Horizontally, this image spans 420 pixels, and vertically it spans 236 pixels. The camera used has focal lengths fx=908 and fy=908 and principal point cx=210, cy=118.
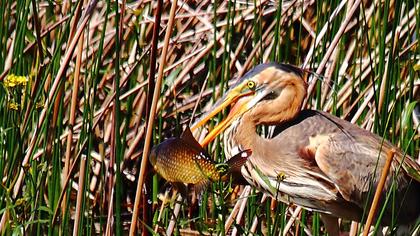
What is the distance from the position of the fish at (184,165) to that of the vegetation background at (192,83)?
0.47 metres

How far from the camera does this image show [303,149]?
301 centimetres

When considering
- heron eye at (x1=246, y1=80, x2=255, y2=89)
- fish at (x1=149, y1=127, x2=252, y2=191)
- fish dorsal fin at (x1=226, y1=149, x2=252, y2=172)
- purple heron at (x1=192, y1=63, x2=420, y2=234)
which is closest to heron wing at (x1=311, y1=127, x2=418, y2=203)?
purple heron at (x1=192, y1=63, x2=420, y2=234)

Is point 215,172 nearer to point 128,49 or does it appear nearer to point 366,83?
point 366,83

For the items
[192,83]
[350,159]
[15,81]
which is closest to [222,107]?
[350,159]

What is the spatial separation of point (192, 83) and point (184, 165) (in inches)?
68.2

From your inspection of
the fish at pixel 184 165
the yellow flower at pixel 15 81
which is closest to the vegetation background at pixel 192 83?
the yellow flower at pixel 15 81

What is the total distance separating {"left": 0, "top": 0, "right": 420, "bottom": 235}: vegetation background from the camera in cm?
284

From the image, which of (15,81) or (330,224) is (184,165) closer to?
(15,81)

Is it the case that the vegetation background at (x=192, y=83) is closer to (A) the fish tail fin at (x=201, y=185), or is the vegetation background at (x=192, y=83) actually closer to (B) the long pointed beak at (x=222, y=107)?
(B) the long pointed beak at (x=222, y=107)

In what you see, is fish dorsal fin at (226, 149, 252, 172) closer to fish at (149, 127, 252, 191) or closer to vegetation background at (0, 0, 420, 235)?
fish at (149, 127, 252, 191)

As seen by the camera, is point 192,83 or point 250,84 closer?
point 250,84

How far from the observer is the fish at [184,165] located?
213 centimetres

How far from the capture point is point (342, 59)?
3.55 m

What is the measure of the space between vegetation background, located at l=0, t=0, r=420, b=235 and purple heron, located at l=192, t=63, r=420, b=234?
0.09m
